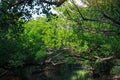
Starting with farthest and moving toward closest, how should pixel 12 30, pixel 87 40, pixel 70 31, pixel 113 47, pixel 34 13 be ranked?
pixel 70 31
pixel 87 40
pixel 113 47
pixel 12 30
pixel 34 13

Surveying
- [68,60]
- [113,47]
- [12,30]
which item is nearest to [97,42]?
[113,47]

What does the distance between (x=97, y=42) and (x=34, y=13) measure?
89.6 ft

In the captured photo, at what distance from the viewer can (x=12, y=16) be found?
475 inches

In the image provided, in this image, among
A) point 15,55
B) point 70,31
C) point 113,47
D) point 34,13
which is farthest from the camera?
point 70,31

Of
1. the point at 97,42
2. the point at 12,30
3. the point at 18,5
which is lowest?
the point at 97,42

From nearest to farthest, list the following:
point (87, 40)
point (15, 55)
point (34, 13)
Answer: point (34, 13) < point (15, 55) < point (87, 40)

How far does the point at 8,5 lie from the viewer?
36.2 feet

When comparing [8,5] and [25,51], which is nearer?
[8,5]

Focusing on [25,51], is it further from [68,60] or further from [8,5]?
[8,5]

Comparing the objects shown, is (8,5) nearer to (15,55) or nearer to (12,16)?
(12,16)

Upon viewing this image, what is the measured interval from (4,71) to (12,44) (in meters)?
3.54

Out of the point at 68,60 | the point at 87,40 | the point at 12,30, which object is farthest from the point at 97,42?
the point at 12,30

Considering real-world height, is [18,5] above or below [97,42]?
above

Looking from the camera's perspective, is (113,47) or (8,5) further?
(113,47)
